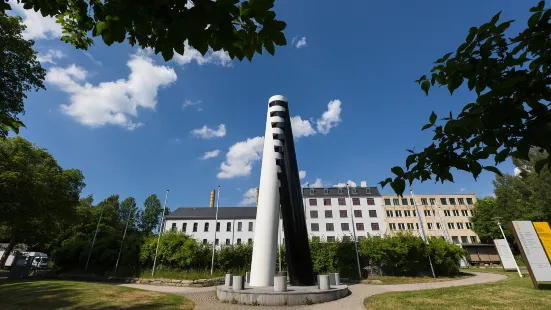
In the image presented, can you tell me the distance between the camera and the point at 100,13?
2.44 meters

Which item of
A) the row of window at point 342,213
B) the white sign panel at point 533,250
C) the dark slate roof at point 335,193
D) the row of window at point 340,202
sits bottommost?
the white sign panel at point 533,250

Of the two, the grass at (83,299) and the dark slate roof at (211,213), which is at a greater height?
the dark slate roof at (211,213)

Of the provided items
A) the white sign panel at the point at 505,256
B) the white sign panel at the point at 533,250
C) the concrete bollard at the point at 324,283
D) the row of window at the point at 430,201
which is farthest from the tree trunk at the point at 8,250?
the row of window at the point at 430,201

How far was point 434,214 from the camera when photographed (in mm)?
58875

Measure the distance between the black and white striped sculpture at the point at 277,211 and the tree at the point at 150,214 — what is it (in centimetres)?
5454

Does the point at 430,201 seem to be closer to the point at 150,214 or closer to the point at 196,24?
the point at 150,214

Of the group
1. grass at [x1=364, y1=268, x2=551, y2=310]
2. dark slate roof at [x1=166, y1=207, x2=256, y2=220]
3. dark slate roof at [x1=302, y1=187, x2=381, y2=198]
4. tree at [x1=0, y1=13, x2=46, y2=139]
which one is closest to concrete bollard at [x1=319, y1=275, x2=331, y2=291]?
grass at [x1=364, y1=268, x2=551, y2=310]

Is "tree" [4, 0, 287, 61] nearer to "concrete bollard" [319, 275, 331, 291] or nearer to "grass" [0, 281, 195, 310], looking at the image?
"grass" [0, 281, 195, 310]

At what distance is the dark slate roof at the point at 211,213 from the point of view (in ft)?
175

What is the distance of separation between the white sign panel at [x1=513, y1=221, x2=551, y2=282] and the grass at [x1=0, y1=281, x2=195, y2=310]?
1707 centimetres

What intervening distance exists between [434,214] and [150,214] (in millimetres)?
64935

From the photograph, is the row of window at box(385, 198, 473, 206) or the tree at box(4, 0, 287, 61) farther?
the row of window at box(385, 198, 473, 206)

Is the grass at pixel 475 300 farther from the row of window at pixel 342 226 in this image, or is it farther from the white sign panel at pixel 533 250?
the row of window at pixel 342 226

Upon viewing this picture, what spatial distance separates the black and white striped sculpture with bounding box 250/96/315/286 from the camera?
14922 millimetres
